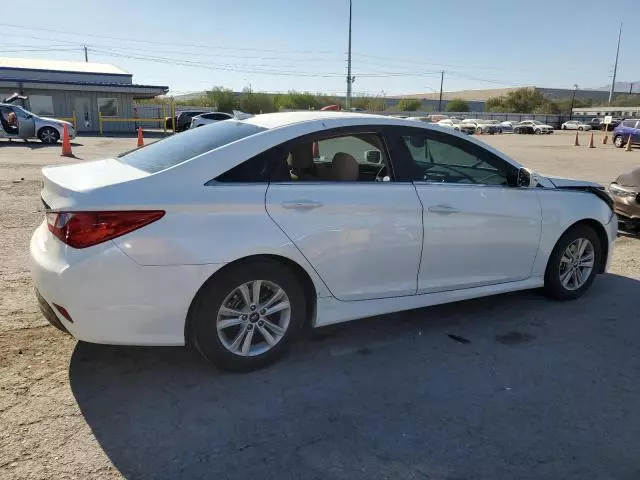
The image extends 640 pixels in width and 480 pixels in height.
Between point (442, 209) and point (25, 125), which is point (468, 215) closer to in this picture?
point (442, 209)

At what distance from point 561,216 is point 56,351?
4.08 metres

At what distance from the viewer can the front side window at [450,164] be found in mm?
3914

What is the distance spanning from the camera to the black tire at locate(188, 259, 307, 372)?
3125mm

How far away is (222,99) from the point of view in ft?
221

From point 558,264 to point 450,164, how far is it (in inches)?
56.8

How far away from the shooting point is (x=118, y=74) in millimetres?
41188

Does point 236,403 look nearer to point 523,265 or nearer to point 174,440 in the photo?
point 174,440

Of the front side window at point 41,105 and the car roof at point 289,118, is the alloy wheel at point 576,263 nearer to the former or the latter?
the car roof at point 289,118

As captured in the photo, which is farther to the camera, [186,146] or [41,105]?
[41,105]

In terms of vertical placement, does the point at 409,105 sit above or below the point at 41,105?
above

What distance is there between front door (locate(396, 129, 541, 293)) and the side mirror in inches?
7.8

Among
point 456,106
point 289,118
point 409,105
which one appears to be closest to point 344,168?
point 289,118

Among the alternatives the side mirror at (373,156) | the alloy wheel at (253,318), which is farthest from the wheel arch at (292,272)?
the side mirror at (373,156)

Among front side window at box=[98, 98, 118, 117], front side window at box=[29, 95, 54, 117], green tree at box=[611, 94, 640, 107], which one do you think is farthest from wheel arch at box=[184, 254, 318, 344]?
green tree at box=[611, 94, 640, 107]
